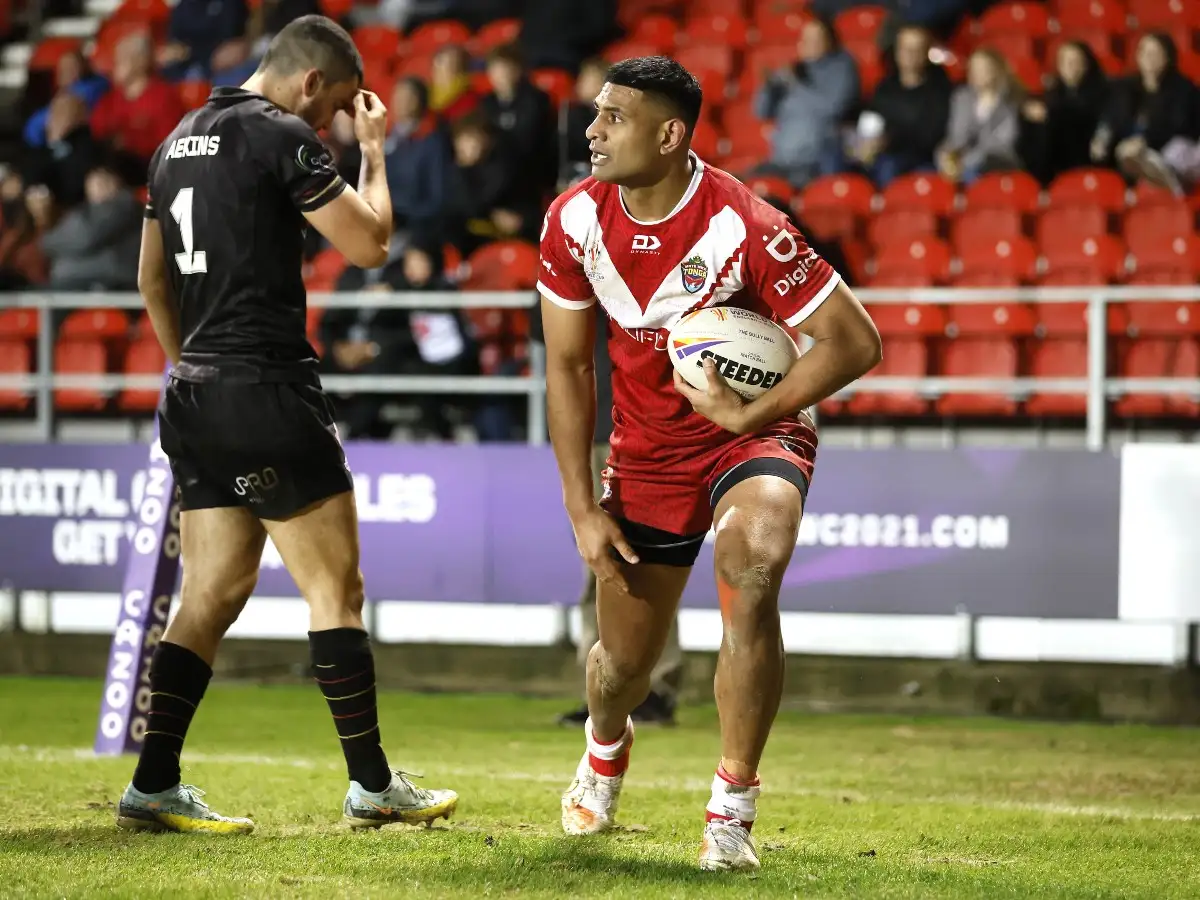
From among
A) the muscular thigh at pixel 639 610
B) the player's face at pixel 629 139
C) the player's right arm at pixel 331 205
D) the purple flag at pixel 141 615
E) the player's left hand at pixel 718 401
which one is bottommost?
the purple flag at pixel 141 615

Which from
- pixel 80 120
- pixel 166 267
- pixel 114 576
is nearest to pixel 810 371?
pixel 166 267

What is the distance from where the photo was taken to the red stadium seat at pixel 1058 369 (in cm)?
1098

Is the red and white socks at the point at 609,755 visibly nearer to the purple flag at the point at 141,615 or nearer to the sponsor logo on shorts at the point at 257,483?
the sponsor logo on shorts at the point at 257,483

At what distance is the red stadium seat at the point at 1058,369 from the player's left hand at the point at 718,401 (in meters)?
6.21

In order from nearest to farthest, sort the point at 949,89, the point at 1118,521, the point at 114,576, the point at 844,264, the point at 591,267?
the point at 591,267 < the point at 844,264 < the point at 1118,521 < the point at 114,576 < the point at 949,89

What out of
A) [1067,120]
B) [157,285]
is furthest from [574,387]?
[1067,120]

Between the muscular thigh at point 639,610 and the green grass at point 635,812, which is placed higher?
the muscular thigh at point 639,610

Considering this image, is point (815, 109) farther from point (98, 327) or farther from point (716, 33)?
point (98, 327)

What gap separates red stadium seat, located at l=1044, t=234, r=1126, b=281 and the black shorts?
7.36 meters

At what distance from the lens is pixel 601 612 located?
554 cm

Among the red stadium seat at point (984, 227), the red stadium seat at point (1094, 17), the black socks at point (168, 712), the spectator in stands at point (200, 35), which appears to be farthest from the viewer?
the spectator in stands at point (200, 35)

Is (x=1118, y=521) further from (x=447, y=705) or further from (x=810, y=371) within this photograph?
(x=810, y=371)

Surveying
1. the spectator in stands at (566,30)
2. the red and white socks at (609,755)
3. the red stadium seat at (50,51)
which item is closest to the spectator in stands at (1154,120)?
the spectator in stands at (566,30)

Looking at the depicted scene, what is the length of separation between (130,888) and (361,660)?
45.3 inches
